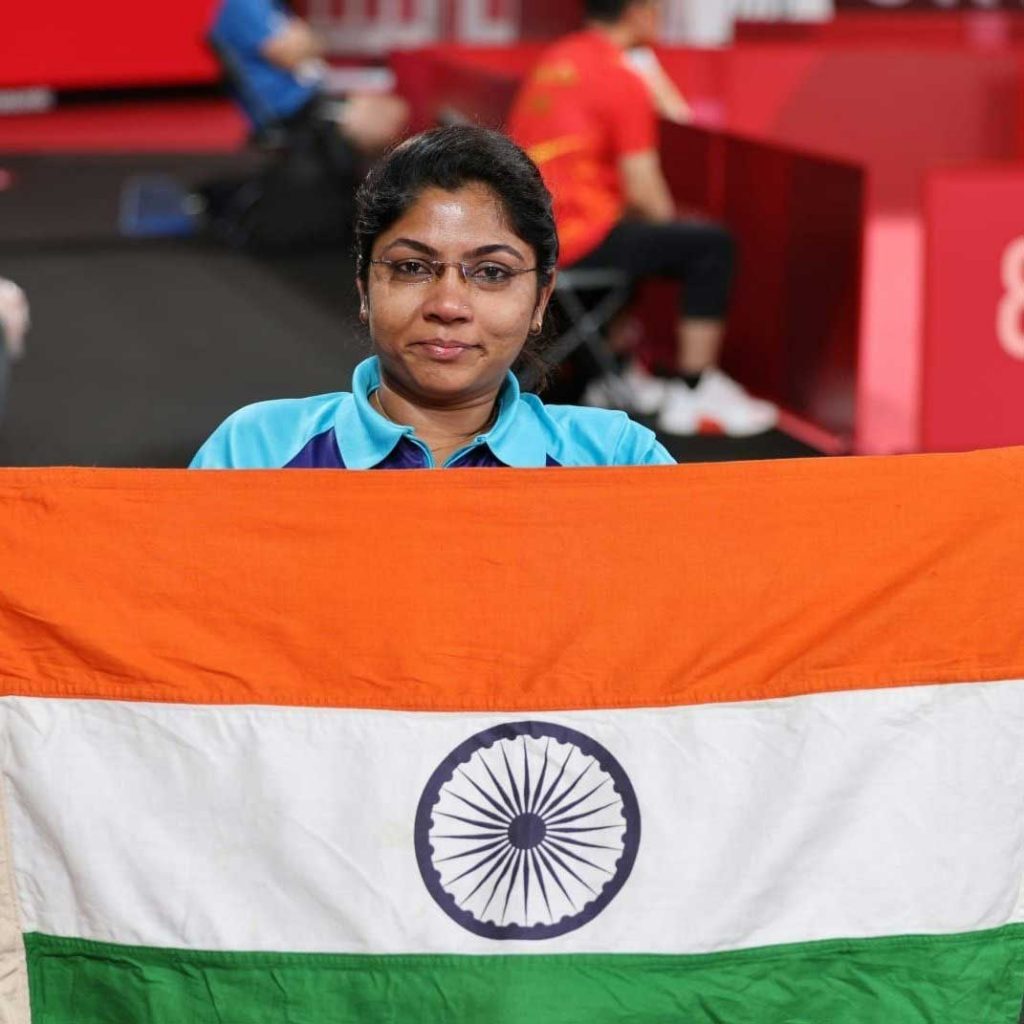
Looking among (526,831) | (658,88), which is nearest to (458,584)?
(526,831)

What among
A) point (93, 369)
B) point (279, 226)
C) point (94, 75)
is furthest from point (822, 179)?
point (94, 75)

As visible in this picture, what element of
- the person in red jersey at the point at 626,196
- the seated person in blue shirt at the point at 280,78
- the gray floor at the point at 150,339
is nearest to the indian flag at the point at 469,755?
the gray floor at the point at 150,339

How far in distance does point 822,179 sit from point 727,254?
467 mm

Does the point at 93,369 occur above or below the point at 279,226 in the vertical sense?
below

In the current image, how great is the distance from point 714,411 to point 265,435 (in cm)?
499

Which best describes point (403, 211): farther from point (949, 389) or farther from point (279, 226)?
point (279, 226)

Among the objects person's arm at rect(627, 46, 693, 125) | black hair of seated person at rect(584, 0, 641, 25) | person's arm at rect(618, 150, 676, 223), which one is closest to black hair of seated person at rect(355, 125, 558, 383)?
person's arm at rect(618, 150, 676, 223)

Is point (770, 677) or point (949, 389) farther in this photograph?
point (949, 389)

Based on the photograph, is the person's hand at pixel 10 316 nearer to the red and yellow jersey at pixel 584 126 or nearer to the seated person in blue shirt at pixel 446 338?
the red and yellow jersey at pixel 584 126

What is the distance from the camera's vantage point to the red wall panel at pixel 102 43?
17391 millimetres

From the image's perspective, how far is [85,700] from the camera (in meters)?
2.34

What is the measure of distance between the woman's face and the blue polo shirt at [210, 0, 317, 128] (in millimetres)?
8798

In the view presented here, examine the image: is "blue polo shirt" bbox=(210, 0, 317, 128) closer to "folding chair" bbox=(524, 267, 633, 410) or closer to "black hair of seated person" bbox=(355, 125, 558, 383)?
"folding chair" bbox=(524, 267, 633, 410)

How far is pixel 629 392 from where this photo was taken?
7.78 meters
